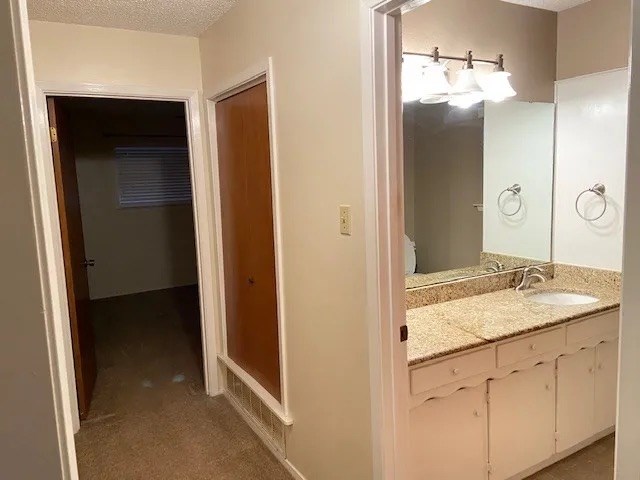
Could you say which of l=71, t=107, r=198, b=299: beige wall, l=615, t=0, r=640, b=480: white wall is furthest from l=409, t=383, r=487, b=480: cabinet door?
l=71, t=107, r=198, b=299: beige wall

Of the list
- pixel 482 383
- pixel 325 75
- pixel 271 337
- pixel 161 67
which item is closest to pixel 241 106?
pixel 161 67

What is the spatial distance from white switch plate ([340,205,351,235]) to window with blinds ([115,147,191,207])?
15.0 ft

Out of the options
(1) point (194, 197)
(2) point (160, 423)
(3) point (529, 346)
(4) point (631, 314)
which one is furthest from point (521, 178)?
(2) point (160, 423)

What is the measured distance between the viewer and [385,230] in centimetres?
155

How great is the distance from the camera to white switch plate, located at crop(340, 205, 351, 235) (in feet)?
5.60

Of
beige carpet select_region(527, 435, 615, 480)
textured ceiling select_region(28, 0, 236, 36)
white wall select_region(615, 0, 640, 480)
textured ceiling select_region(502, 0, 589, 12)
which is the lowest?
beige carpet select_region(527, 435, 615, 480)

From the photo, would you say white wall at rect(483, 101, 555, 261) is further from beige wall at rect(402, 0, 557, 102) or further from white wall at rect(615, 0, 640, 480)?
white wall at rect(615, 0, 640, 480)

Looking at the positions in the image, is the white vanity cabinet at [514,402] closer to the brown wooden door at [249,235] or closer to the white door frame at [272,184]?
the white door frame at [272,184]

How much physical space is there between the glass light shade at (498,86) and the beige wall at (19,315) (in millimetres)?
2561

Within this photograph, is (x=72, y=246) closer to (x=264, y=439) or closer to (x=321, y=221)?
(x=264, y=439)

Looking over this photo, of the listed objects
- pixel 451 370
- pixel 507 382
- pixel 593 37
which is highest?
pixel 593 37

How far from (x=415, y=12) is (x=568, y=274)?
5.99ft

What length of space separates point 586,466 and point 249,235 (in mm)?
2141

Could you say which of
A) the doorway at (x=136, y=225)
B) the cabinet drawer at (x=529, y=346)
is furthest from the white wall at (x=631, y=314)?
the doorway at (x=136, y=225)
